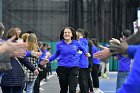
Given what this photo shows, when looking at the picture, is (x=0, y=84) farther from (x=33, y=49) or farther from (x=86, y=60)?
(x=86, y=60)

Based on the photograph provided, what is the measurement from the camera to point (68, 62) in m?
10.3

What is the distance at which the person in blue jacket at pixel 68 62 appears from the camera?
33.6 ft

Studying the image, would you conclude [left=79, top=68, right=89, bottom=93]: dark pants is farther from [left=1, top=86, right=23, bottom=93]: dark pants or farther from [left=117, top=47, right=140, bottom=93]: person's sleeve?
[left=117, top=47, right=140, bottom=93]: person's sleeve

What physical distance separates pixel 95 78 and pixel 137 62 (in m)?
12.0

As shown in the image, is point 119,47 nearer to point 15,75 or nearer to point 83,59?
point 15,75

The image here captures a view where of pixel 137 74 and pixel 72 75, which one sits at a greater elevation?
pixel 137 74

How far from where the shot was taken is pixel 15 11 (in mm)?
31781

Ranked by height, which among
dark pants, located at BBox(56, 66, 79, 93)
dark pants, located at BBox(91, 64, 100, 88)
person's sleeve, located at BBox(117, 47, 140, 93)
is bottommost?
dark pants, located at BBox(91, 64, 100, 88)

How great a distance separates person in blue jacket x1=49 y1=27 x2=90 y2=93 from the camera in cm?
1023

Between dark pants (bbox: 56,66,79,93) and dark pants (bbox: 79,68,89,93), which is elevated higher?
dark pants (bbox: 56,66,79,93)

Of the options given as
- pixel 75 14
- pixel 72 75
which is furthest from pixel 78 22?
pixel 72 75

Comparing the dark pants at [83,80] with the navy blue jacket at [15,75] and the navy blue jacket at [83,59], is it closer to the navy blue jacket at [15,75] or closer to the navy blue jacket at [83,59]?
the navy blue jacket at [83,59]

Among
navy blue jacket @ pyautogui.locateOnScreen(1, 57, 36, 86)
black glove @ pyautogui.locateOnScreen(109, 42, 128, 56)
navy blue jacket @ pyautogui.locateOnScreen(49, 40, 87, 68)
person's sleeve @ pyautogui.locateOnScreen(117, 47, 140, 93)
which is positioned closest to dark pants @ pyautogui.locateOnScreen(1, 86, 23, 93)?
navy blue jacket @ pyautogui.locateOnScreen(1, 57, 36, 86)

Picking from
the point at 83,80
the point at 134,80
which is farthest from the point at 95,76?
the point at 134,80
